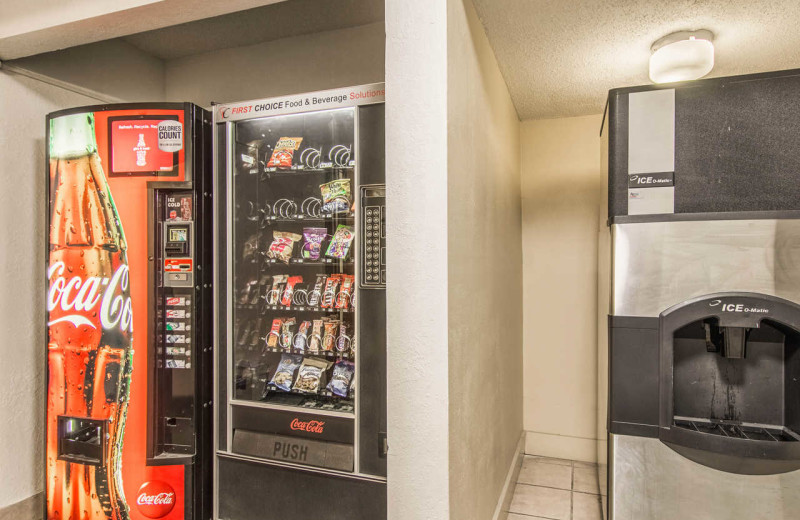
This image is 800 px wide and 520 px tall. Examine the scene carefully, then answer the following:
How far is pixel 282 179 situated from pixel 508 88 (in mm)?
1284

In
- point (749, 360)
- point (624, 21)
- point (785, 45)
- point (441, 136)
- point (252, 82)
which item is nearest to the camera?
point (441, 136)

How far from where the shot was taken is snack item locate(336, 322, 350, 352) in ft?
6.74

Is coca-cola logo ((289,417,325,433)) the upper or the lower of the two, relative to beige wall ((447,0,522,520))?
lower

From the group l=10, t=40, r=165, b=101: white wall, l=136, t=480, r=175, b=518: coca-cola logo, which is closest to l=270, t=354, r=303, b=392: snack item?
l=136, t=480, r=175, b=518: coca-cola logo

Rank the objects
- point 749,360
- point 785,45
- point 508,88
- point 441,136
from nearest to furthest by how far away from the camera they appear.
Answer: point 441,136 < point 749,360 < point 785,45 < point 508,88

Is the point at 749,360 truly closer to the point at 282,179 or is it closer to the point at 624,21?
the point at 624,21

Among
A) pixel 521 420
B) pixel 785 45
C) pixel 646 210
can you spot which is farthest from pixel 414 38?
pixel 521 420

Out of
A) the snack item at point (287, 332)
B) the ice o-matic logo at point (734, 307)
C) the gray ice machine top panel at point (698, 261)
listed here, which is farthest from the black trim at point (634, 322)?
the snack item at point (287, 332)

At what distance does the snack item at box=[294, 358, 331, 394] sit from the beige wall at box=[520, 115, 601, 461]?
4.86ft

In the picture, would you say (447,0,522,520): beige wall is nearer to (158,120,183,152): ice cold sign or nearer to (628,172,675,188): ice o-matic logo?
(628,172,675,188): ice o-matic logo

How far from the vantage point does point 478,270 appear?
1702 mm

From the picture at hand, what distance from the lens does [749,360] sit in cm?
144

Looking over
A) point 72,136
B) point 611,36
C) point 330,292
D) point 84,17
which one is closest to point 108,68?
point 72,136

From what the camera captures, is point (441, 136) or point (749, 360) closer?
point (441, 136)
